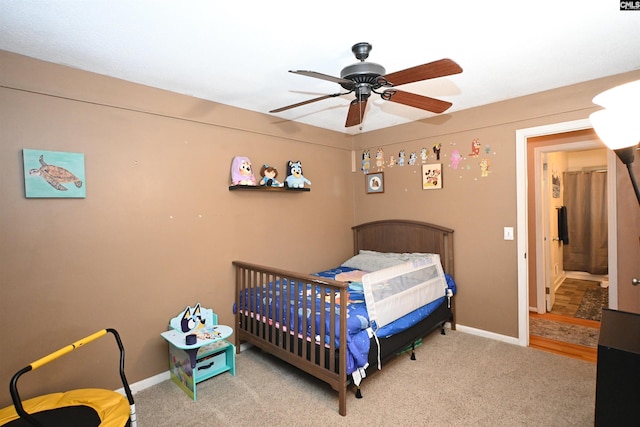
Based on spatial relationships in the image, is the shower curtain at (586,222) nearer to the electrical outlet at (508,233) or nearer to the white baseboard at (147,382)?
the electrical outlet at (508,233)

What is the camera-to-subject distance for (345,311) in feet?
6.70

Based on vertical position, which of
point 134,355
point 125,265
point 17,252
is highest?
point 17,252

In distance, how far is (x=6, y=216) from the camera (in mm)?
1934

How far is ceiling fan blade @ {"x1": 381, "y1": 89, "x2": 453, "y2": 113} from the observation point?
196 cm

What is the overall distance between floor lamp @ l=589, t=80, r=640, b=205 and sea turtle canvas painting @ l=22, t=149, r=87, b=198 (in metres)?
2.75

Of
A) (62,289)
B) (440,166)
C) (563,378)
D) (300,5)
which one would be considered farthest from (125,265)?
(563,378)

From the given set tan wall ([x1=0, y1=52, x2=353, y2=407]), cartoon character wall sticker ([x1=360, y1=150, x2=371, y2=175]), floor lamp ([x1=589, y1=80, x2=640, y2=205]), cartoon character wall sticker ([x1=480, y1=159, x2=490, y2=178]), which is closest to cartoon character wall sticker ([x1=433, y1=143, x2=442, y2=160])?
cartoon character wall sticker ([x1=480, y1=159, x2=490, y2=178])

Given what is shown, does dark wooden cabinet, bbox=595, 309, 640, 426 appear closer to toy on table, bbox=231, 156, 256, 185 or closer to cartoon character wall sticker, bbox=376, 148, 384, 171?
toy on table, bbox=231, 156, 256, 185

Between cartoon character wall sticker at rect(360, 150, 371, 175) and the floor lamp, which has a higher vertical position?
cartoon character wall sticker at rect(360, 150, 371, 175)

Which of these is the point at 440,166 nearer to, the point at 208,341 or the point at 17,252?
the point at 208,341

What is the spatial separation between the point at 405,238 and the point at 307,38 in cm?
253

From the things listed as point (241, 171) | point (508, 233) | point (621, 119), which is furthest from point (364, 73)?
point (508, 233)

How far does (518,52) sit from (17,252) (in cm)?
341

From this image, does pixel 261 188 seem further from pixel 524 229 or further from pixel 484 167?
pixel 524 229
